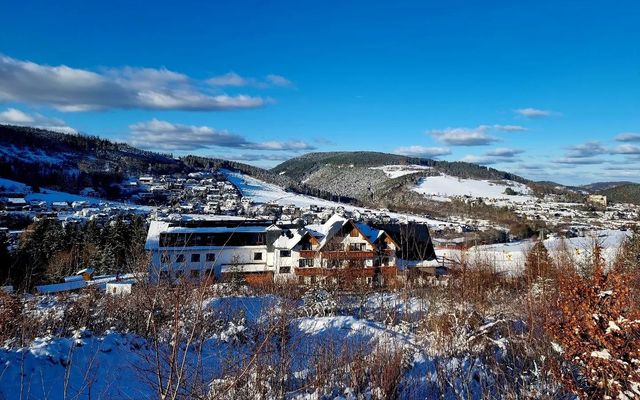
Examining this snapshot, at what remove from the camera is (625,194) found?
106312mm

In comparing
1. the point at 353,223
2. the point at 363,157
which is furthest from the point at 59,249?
the point at 363,157

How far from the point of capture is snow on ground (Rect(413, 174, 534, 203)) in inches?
4087

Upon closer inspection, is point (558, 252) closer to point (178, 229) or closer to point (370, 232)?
point (370, 232)

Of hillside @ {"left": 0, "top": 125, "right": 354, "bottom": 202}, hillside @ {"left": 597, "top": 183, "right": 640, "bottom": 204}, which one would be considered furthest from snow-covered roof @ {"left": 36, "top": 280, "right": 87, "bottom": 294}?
hillside @ {"left": 597, "top": 183, "right": 640, "bottom": 204}

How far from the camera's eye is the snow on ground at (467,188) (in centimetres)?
10381

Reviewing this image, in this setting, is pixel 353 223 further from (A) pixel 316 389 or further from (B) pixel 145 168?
(B) pixel 145 168

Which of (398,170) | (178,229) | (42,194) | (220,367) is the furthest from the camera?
(398,170)

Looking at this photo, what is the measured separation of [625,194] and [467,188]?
3937cm

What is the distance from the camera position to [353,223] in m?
Answer: 23.5

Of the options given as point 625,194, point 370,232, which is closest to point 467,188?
point 625,194

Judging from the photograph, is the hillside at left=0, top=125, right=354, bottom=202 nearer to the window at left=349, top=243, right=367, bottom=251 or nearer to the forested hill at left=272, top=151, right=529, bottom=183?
the forested hill at left=272, top=151, right=529, bottom=183

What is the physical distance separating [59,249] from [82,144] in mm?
105938

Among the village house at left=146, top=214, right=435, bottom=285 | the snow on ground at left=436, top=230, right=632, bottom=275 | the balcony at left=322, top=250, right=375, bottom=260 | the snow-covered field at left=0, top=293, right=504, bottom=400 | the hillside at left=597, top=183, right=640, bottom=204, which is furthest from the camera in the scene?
the hillside at left=597, top=183, right=640, bottom=204

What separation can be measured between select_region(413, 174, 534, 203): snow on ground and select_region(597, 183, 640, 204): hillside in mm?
19966
